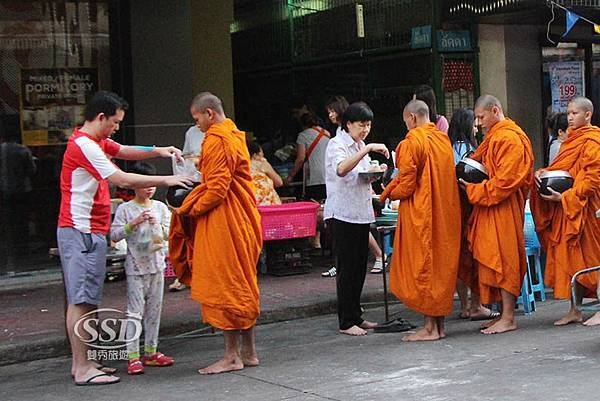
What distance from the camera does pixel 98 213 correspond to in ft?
23.2

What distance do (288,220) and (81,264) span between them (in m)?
4.01

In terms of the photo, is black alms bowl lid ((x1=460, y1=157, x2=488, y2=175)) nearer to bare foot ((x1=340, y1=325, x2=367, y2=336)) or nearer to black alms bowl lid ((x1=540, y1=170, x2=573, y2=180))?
black alms bowl lid ((x1=540, y1=170, x2=573, y2=180))

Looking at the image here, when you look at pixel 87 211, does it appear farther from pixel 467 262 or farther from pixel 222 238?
pixel 467 262

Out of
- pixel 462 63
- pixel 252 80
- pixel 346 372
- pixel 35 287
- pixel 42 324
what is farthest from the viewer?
pixel 252 80

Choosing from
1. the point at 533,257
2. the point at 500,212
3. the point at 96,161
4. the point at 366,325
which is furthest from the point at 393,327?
the point at 96,161

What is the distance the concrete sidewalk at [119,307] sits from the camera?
26.3 ft

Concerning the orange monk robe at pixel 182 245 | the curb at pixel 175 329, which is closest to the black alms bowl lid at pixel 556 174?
the curb at pixel 175 329

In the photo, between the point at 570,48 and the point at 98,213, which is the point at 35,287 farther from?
the point at 570,48

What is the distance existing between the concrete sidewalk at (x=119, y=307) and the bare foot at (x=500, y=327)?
1780 millimetres

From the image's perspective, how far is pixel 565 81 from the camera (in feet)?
43.9


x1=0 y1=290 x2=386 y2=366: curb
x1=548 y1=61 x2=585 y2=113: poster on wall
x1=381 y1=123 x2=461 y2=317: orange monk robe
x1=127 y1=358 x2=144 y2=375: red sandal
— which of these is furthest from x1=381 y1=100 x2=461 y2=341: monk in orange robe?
x1=548 y1=61 x2=585 y2=113: poster on wall

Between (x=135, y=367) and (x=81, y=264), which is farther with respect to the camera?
(x=135, y=367)

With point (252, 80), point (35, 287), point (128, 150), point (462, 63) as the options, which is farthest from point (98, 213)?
point (252, 80)

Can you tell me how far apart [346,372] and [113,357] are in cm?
179
